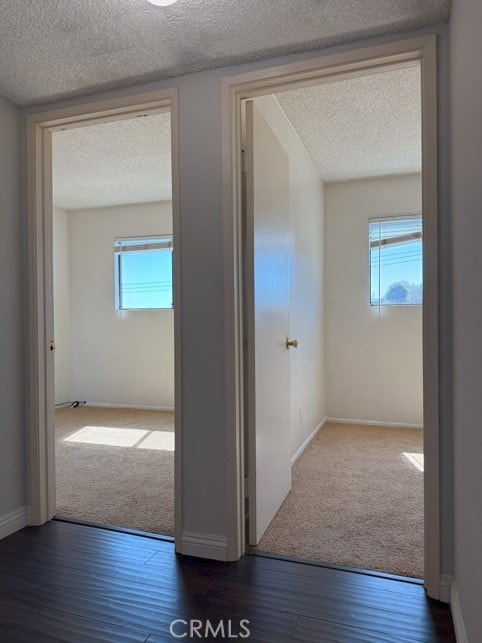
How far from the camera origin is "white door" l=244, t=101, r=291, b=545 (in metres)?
2.04

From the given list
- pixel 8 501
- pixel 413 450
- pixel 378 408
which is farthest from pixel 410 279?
pixel 8 501

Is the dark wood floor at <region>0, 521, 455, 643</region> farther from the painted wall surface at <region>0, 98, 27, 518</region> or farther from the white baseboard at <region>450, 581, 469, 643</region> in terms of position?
the painted wall surface at <region>0, 98, 27, 518</region>

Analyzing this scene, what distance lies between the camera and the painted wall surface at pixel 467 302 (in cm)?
112

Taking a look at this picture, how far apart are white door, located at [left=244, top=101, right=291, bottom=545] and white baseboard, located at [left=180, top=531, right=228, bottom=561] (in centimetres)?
18

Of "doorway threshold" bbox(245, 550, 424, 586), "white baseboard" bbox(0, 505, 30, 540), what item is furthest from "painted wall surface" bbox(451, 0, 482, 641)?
"white baseboard" bbox(0, 505, 30, 540)

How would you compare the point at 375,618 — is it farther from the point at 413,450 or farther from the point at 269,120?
the point at 269,120

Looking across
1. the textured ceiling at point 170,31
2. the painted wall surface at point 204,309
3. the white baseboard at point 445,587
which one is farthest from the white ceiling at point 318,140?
the white baseboard at point 445,587

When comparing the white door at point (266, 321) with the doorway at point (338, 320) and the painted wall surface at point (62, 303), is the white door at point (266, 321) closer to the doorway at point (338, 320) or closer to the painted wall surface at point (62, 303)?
the doorway at point (338, 320)

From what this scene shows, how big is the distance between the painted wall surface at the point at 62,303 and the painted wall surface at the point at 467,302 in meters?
4.87

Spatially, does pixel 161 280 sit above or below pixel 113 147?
below

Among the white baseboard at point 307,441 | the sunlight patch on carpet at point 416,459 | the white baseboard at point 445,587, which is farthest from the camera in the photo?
the white baseboard at point 307,441

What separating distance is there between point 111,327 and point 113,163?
2225 mm

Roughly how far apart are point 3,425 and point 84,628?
1146 mm

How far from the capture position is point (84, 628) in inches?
58.8
